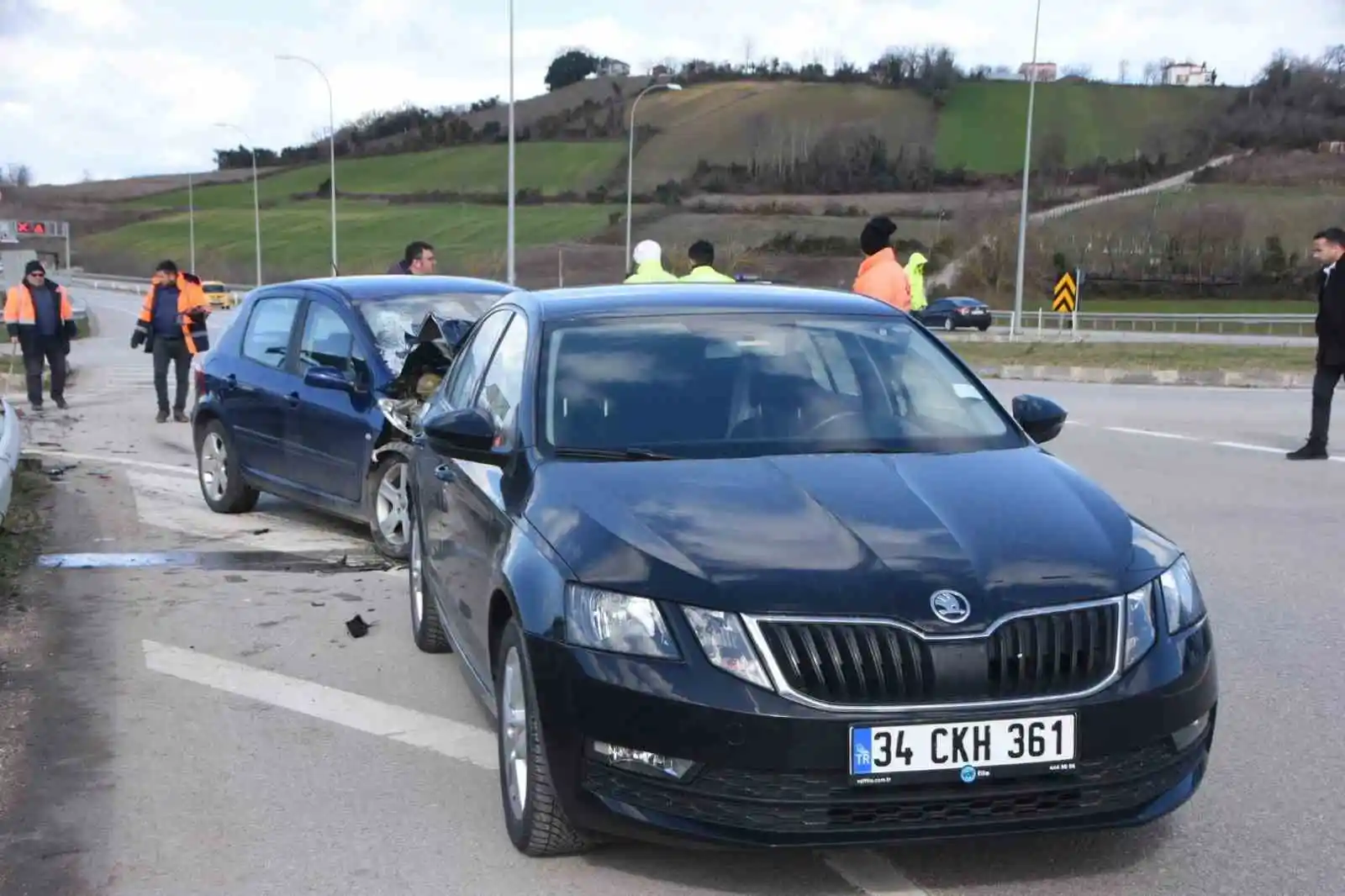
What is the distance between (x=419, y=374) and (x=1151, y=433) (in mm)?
8844

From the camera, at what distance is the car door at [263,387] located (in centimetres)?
934

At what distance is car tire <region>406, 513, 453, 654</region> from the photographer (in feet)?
20.5

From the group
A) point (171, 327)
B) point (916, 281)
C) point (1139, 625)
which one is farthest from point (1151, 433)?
point (1139, 625)

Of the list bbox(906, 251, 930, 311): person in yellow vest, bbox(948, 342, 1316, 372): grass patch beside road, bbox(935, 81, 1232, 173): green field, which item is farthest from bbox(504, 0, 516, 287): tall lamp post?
bbox(935, 81, 1232, 173): green field

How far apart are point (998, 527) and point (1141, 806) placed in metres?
0.80

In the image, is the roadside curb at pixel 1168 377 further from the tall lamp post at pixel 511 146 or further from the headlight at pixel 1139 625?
the headlight at pixel 1139 625

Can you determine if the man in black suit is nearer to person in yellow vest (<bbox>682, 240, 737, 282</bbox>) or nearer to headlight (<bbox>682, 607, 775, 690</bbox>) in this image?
person in yellow vest (<bbox>682, 240, 737, 282</bbox>)

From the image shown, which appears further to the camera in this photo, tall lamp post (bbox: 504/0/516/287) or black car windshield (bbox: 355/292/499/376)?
tall lamp post (bbox: 504/0/516/287)

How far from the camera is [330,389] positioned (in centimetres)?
865

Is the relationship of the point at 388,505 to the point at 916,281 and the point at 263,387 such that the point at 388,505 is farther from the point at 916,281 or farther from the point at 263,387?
the point at 916,281

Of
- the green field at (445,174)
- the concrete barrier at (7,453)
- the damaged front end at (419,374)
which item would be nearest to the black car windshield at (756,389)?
the damaged front end at (419,374)

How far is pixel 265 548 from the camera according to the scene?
8.91 m

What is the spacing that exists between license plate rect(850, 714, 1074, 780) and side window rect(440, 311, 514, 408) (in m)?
2.67

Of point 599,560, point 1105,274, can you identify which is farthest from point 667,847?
point 1105,274
